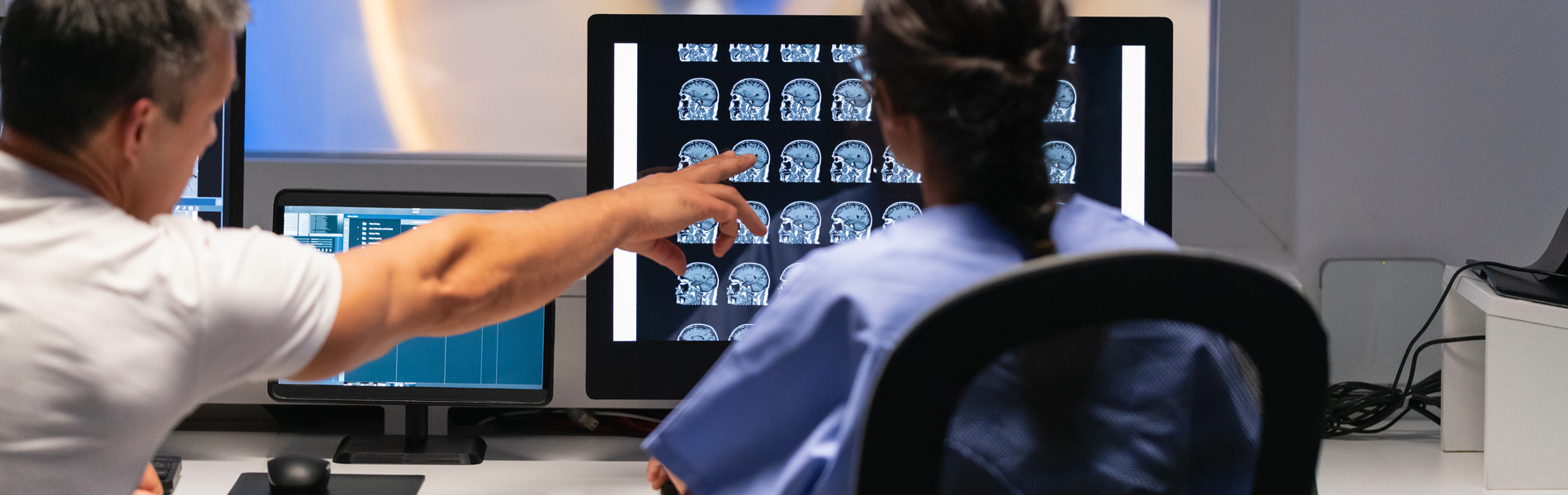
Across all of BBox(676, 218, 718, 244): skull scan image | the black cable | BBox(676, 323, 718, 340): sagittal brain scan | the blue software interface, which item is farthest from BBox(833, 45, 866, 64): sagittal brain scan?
the black cable

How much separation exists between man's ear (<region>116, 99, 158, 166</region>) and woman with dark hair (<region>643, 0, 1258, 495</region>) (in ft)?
1.42

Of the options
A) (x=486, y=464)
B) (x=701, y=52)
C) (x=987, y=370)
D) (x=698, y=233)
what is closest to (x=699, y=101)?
(x=701, y=52)

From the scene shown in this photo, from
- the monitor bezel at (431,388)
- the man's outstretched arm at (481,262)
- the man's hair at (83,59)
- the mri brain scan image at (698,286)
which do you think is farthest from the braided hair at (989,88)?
the monitor bezel at (431,388)

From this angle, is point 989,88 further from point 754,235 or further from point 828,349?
point 754,235

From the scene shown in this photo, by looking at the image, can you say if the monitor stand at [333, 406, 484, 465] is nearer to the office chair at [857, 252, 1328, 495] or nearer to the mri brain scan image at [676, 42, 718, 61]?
the mri brain scan image at [676, 42, 718, 61]

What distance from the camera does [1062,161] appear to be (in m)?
1.29

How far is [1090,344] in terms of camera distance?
549mm

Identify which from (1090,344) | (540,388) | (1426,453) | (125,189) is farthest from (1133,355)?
(1426,453)

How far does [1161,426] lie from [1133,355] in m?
0.05

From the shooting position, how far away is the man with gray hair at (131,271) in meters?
0.70

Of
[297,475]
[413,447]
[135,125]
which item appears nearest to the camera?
[135,125]

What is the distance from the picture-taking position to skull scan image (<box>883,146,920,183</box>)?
4.21ft

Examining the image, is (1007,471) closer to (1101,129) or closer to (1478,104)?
(1101,129)

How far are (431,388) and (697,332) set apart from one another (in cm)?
36
